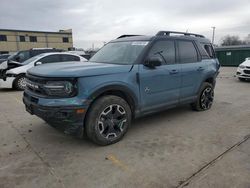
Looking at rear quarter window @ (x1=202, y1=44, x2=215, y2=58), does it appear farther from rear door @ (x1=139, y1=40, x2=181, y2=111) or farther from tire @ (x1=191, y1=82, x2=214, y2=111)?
rear door @ (x1=139, y1=40, x2=181, y2=111)

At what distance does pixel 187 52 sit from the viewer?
199 inches

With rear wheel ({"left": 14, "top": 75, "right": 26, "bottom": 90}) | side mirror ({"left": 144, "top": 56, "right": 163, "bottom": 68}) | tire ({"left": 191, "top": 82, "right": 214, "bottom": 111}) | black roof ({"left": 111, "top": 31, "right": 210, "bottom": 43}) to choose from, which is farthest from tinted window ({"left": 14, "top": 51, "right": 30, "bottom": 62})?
side mirror ({"left": 144, "top": 56, "right": 163, "bottom": 68})

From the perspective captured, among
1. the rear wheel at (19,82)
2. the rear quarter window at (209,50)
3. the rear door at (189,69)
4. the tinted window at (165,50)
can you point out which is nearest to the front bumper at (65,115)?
the tinted window at (165,50)

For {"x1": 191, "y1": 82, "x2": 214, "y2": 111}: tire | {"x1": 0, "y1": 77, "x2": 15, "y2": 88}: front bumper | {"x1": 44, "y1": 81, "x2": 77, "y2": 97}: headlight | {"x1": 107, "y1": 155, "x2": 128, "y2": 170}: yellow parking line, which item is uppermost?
{"x1": 44, "y1": 81, "x2": 77, "y2": 97}: headlight

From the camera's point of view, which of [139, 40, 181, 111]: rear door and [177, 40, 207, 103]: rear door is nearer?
[139, 40, 181, 111]: rear door

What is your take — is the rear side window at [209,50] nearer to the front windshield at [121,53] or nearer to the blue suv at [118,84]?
the blue suv at [118,84]

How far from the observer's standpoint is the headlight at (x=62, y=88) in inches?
128

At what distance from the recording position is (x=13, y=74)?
8820 millimetres

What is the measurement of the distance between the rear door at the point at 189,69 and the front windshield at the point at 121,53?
1.05 m

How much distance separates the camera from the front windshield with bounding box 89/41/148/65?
419 cm

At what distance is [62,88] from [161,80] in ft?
6.36

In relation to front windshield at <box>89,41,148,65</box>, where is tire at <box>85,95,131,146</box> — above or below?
below

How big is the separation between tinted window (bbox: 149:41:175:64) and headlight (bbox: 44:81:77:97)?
169 cm

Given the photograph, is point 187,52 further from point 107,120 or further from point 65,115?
point 65,115
